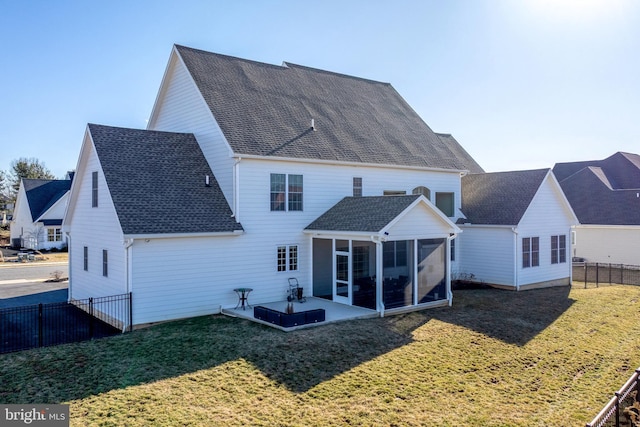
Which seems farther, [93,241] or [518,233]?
[518,233]

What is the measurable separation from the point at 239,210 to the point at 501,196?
46.8 feet

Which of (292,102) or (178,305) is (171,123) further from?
(178,305)

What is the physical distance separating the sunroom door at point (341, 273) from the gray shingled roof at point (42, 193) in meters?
38.0

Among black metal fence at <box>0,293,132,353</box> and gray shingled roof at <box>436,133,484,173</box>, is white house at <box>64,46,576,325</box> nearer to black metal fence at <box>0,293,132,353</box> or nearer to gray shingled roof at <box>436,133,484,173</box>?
black metal fence at <box>0,293,132,353</box>

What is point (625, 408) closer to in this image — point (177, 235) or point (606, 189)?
point (177, 235)

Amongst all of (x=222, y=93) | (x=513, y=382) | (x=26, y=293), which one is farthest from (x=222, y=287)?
(x=26, y=293)

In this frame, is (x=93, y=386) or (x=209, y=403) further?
(x=93, y=386)

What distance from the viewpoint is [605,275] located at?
27.9 metres

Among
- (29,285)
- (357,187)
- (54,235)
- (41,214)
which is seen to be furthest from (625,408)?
(54,235)

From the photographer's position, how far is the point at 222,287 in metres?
16.2

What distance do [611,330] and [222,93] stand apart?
55.3 ft

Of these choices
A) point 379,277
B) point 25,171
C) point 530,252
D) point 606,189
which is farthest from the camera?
point 25,171

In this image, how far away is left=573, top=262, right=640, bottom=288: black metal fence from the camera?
25.7 meters

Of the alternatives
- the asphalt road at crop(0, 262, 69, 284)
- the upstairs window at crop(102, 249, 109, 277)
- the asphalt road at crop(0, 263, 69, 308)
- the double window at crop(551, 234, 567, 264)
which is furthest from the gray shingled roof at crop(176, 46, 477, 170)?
the asphalt road at crop(0, 262, 69, 284)
